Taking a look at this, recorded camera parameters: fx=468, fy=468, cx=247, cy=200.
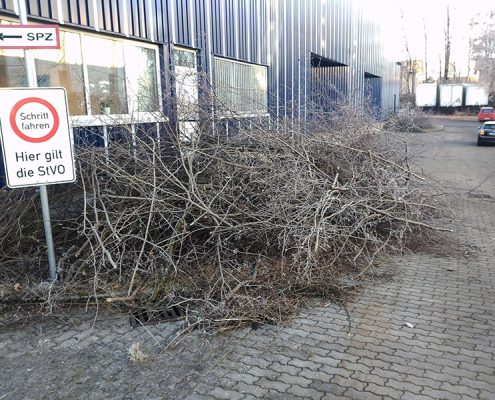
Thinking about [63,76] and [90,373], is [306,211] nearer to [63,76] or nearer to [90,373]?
[90,373]

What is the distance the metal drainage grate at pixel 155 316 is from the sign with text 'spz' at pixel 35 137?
1.54 meters

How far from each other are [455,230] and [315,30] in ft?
42.0

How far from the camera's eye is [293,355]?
12.1ft

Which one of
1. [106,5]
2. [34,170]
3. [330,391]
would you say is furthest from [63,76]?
[330,391]

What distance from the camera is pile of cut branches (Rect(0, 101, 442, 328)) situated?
181 inches

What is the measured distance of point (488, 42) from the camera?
62469 mm

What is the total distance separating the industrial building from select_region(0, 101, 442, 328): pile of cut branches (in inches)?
31.3

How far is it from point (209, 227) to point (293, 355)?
5.83 ft

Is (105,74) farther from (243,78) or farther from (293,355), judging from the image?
(293,355)

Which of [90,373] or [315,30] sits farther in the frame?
[315,30]

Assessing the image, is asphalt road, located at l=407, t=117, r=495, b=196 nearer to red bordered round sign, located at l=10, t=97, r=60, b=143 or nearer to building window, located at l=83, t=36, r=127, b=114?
building window, located at l=83, t=36, r=127, b=114

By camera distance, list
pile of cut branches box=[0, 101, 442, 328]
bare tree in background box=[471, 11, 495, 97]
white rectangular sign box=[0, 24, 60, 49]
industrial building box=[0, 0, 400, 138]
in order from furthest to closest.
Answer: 1. bare tree in background box=[471, 11, 495, 97]
2. industrial building box=[0, 0, 400, 138]
3. pile of cut branches box=[0, 101, 442, 328]
4. white rectangular sign box=[0, 24, 60, 49]

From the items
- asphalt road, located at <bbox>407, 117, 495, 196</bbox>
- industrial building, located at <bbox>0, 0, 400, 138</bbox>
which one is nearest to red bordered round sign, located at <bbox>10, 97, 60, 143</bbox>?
industrial building, located at <bbox>0, 0, 400, 138</bbox>

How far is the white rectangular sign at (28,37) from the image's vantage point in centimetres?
434
